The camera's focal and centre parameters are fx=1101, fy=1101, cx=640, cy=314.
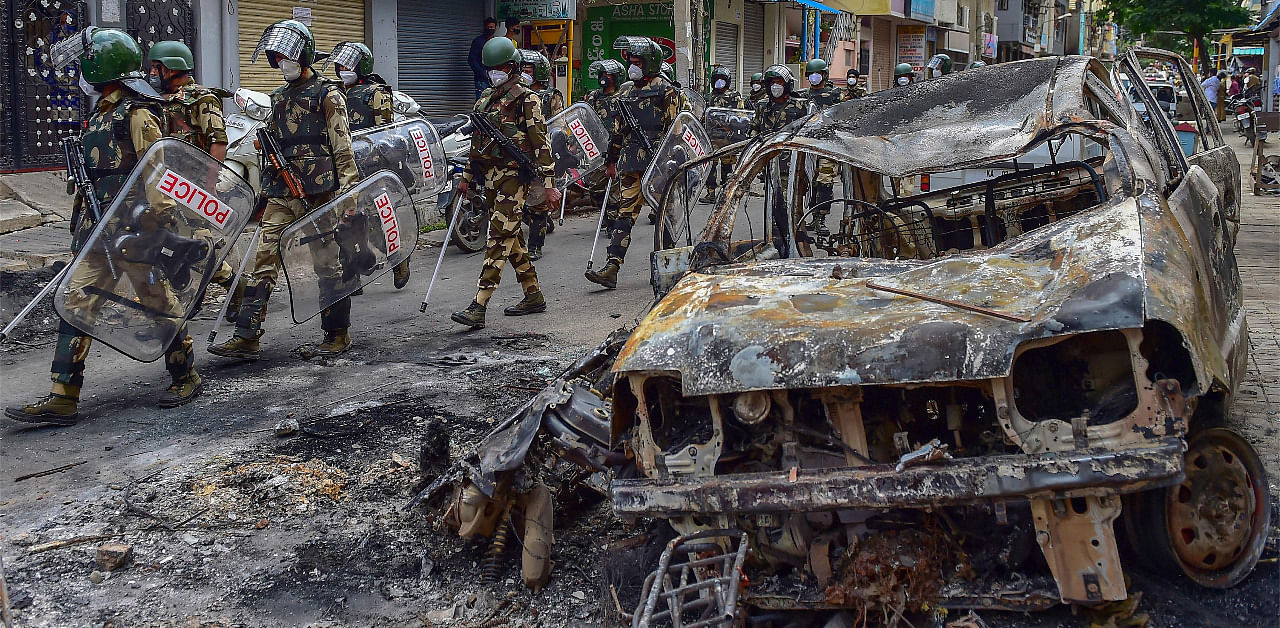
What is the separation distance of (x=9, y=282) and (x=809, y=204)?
244 inches

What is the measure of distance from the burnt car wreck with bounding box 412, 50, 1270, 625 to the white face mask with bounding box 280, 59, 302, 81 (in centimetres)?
379

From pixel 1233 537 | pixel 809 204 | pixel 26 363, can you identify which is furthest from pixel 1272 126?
pixel 26 363

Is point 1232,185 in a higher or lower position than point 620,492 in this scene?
higher

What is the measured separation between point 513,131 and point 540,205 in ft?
1.93

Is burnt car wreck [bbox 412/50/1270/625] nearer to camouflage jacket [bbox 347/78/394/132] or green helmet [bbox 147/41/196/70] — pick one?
green helmet [bbox 147/41/196/70]

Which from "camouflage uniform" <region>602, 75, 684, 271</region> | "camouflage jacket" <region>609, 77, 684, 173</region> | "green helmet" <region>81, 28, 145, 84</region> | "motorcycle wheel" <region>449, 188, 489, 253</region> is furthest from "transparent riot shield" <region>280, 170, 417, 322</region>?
"motorcycle wheel" <region>449, 188, 489, 253</region>

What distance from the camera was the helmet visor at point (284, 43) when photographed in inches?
268

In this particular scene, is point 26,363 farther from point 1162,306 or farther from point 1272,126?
point 1272,126

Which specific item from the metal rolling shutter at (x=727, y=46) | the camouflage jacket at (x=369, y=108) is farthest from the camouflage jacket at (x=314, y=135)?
the metal rolling shutter at (x=727, y=46)

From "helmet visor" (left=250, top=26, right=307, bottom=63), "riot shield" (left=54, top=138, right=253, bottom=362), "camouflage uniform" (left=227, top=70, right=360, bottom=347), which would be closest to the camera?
"riot shield" (left=54, top=138, right=253, bottom=362)

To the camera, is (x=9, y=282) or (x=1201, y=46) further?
(x=1201, y=46)

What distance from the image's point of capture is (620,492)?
342 cm

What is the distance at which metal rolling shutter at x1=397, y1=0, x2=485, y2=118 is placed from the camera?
54.5 ft

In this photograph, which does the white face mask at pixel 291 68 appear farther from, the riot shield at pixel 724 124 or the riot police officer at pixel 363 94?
the riot shield at pixel 724 124
